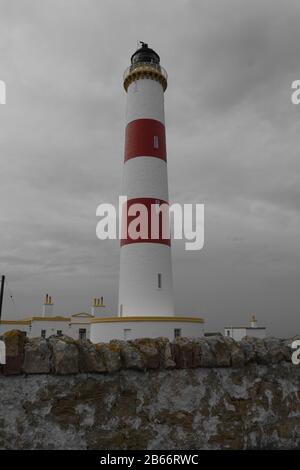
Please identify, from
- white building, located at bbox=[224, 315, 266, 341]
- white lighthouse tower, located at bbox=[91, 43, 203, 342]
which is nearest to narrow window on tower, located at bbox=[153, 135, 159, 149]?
white lighthouse tower, located at bbox=[91, 43, 203, 342]

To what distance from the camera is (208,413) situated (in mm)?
4785

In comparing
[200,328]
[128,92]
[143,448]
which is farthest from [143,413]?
[128,92]

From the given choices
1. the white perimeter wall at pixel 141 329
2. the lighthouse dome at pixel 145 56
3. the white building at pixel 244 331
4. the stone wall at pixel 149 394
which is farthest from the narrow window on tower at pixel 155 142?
the white building at pixel 244 331

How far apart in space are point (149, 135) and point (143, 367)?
16.3m

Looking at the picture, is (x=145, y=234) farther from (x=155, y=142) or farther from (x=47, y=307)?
(x=47, y=307)

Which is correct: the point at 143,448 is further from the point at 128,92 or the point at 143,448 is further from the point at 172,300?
the point at 128,92

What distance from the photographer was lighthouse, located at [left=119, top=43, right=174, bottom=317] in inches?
698

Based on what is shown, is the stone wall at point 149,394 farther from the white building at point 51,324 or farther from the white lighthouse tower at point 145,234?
the white building at point 51,324

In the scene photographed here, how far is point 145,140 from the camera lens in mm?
19078

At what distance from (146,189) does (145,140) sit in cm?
281

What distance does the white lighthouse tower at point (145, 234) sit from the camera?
16375mm

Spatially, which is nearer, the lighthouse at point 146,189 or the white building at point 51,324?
the lighthouse at point 146,189

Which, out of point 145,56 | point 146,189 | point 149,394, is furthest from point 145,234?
point 149,394
